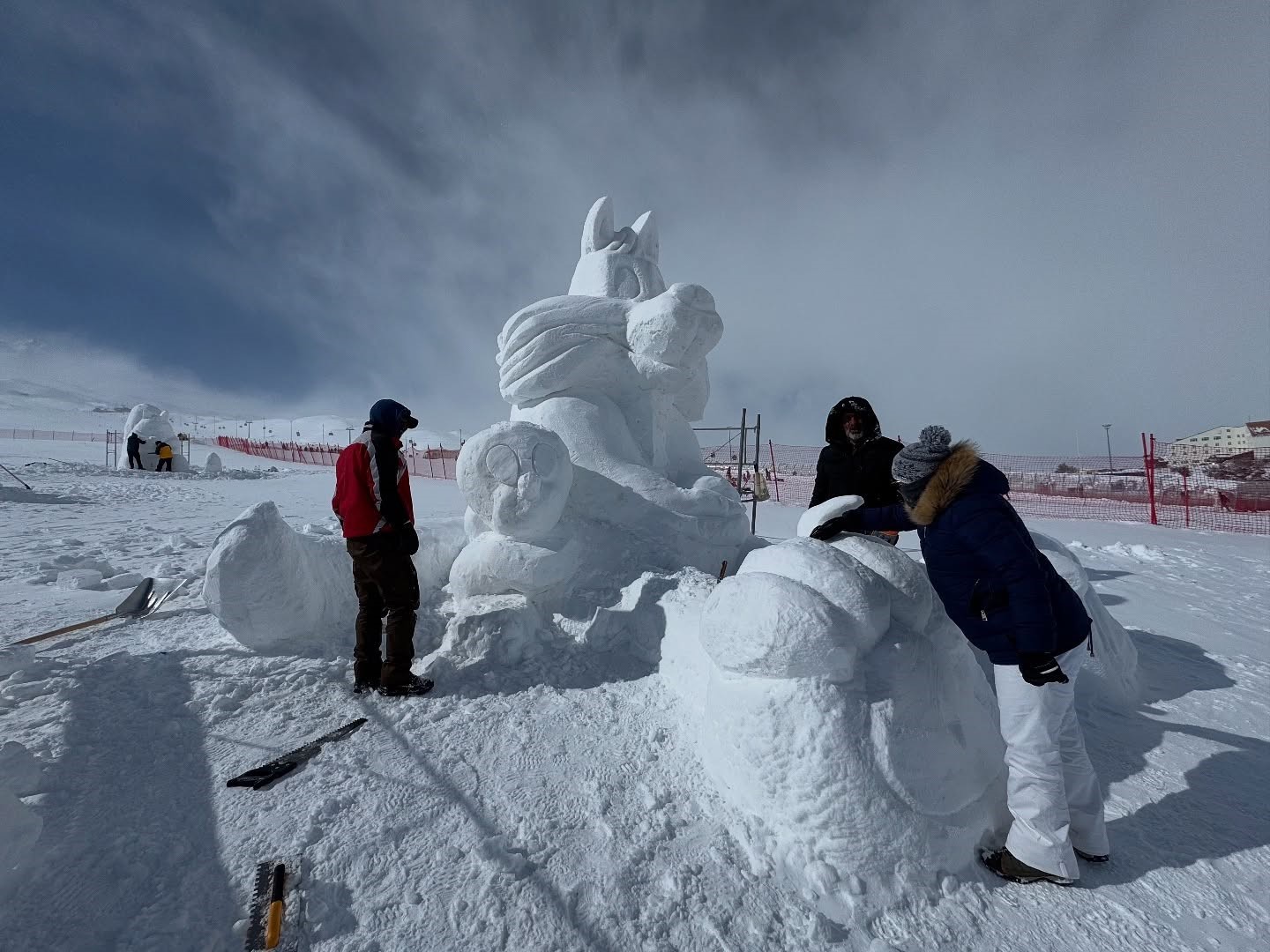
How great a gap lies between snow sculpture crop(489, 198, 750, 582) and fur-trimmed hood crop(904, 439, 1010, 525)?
1524 mm

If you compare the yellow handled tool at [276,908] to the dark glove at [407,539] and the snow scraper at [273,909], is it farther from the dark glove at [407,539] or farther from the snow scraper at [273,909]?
the dark glove at [407,539]

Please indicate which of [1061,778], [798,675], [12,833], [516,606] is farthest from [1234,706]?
[12,833]

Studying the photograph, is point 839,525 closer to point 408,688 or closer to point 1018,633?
point 1018,633

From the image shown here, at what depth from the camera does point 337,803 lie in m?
1.67

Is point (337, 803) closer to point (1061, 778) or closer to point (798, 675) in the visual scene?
point (798, 675)

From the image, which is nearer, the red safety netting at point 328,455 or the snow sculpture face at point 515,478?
the snow sculpture face at point 515,478

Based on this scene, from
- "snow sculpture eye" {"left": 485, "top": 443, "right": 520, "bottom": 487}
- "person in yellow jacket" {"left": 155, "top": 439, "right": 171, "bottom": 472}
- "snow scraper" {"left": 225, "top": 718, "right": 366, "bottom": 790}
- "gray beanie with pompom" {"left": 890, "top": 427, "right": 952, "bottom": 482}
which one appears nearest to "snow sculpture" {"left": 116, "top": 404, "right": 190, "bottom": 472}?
"person in yellow jacket" {"left": 155, "top": 439, "right": 171, "bottom": 472}

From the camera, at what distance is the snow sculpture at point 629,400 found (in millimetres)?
3102

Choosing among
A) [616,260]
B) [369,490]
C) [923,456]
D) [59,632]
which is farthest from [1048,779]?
[59,632]

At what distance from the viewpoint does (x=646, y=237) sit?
395cm

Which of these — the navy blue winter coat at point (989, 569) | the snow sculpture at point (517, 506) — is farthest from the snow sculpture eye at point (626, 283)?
the navy blue winter coat at point (989, 569)

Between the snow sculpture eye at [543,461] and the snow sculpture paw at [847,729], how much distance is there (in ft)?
4.16

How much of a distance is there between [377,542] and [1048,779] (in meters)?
2.55

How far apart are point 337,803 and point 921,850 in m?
1.64
